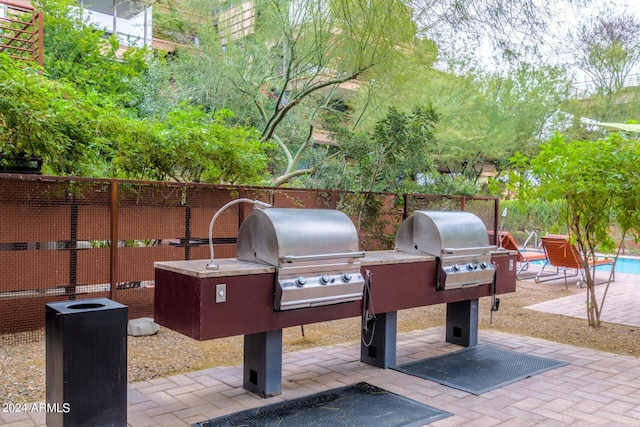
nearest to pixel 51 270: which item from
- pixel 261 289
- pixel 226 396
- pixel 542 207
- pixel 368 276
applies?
pixel 226 396

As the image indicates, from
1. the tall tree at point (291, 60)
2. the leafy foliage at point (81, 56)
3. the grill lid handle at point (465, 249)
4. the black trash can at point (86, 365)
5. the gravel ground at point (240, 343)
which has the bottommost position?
the gravel ground at point (240, 343)

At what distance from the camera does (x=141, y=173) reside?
21.3 ft

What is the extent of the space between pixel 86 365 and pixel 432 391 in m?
2.56

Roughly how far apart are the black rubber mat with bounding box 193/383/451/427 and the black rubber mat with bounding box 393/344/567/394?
63cm

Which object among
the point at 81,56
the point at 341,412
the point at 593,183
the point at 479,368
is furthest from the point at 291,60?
the point at 81,56

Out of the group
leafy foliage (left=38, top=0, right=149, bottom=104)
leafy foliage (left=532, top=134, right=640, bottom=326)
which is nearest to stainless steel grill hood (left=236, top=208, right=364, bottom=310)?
leafy foliage (left=532, top=134, right=640, bottom=326)

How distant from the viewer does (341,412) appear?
3.68m

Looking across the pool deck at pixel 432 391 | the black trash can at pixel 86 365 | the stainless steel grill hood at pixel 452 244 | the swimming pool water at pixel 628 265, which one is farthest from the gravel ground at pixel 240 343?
the swimming pool water at pixel 628 265

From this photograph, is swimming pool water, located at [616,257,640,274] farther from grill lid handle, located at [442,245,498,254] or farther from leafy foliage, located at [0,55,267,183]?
leafy foliage, located at [0,55,267,183]

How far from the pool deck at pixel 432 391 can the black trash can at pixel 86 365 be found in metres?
0.43

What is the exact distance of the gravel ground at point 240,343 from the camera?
425 cm

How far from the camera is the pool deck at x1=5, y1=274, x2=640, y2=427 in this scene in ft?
11.7

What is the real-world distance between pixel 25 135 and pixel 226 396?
11.3 feet

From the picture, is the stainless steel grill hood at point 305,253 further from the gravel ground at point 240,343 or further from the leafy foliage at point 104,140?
the leafy foliage at point 104,140
